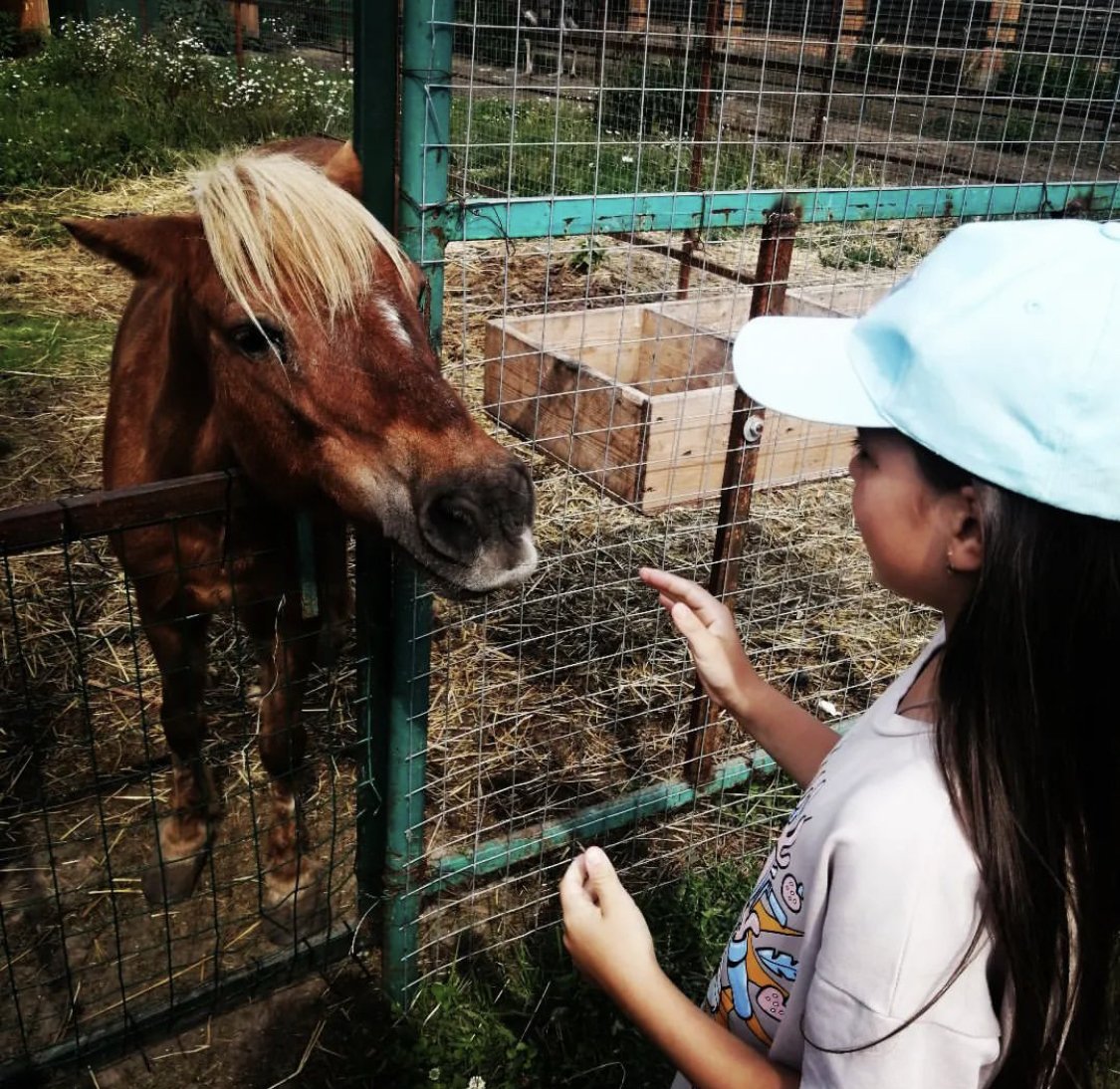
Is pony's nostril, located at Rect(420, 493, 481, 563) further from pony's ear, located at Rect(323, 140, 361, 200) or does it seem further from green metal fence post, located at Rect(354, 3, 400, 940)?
pony's ear, located at Rect(323, 140, 361, 200)

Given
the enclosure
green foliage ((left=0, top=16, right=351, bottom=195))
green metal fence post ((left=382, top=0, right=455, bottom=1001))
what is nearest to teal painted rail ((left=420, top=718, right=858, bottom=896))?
the enclosure

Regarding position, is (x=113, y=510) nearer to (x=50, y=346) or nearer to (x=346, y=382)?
(x=346, y=382)

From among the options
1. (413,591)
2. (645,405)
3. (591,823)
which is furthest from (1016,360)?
(645,405)

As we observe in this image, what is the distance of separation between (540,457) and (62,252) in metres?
4.66

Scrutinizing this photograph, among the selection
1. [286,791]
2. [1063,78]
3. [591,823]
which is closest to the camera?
[591,823]

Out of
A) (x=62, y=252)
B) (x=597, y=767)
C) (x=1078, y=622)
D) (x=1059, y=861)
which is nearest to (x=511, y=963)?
(x=597, y=767)

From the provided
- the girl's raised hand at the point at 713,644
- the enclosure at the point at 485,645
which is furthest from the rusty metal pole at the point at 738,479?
the girl's raised hand at the point at 713,644

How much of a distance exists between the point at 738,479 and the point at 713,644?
3.70ft

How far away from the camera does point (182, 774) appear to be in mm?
2875

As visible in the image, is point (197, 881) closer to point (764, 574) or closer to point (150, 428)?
point (150, 428)

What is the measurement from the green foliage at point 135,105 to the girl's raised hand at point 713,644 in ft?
27.9

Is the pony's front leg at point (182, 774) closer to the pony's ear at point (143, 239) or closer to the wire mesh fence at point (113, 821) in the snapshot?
the wire mesh fence at point (113, 821)

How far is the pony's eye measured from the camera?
75.3 inches

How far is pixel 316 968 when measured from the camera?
8.38 ft
